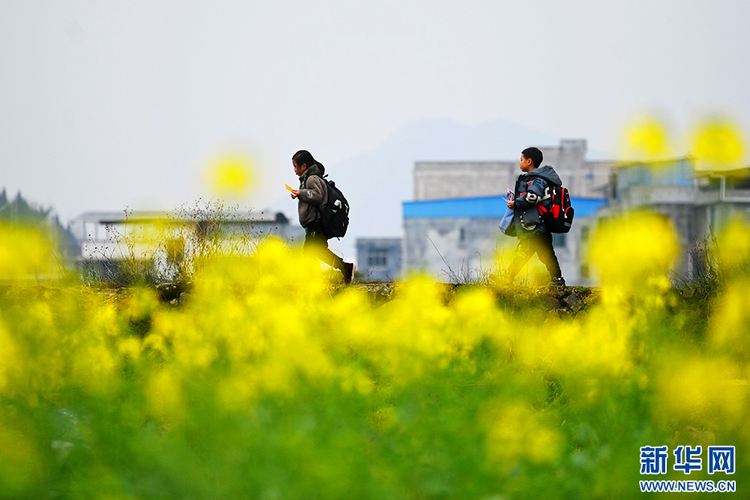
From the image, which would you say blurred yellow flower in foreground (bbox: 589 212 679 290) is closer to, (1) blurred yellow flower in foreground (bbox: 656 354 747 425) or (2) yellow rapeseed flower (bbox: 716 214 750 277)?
(1) blurred yellow flower in foreground (bbox: 656 354 747 425)

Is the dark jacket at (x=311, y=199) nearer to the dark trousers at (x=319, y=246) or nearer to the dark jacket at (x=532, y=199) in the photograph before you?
the dark trousers at (x=319, y=246)

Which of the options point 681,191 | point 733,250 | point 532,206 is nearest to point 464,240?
point 681,191

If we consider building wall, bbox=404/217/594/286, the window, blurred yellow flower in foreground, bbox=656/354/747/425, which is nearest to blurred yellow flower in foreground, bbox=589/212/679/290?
blurred yellow flower in foreground, bbox=656/354/747/425

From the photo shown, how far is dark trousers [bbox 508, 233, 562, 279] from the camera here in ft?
20.5

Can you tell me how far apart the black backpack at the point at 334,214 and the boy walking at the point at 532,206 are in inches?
57.7

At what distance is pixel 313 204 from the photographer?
6.42m

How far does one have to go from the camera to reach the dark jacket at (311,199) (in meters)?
6.33

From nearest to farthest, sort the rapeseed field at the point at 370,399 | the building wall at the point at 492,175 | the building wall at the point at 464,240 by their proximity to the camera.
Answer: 1. the rapeseed field at the point at 370,399
2. the building wall at the point at 464,240
3. the building wall at the point at 492,175

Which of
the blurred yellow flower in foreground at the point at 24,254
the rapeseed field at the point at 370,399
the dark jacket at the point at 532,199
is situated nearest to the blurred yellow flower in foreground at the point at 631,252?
the rapeseed field at the point at 370,399

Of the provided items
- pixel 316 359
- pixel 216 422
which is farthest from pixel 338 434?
pixel 316 359

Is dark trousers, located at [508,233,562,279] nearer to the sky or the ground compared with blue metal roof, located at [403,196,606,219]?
nearer to the ground

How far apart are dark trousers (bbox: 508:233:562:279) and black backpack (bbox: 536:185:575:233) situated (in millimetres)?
108

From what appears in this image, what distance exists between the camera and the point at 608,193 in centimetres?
2920

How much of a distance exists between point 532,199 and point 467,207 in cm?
2891
